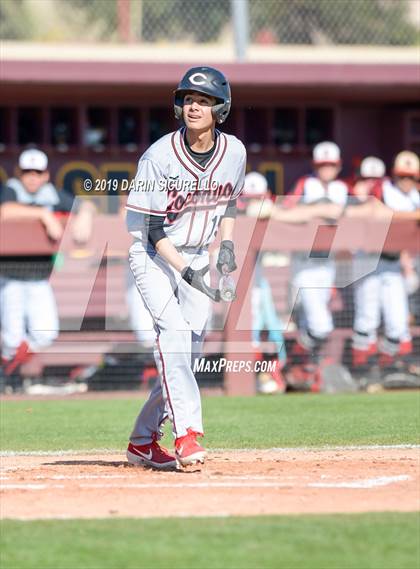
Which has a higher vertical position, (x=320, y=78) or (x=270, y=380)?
(x=320, y=78)

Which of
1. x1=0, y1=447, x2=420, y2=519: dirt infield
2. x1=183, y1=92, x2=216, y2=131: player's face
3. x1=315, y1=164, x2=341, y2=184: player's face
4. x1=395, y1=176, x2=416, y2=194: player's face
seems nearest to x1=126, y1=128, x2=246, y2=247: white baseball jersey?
x1=183, y1=92, x2=216, y2=131: player's face

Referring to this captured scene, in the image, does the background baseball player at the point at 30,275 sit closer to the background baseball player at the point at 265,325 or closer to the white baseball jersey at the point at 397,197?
the background baseball player at the point at 265,325

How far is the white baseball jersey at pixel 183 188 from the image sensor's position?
688 cm

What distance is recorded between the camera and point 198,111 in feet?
22.8

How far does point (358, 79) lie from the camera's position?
16.2 meters

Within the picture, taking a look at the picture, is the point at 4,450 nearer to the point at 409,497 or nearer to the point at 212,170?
the point at 212,170

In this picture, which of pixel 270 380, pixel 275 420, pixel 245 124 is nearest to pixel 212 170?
pixel 275 420

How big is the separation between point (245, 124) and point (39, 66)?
3255mm

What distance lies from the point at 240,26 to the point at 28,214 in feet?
12.9

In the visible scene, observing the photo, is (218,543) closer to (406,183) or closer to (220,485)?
(220,485)

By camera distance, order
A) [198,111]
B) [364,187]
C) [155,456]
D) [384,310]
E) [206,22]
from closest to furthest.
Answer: [198,111] → [155,456] → [384,310] → [364,187] → [206,22]

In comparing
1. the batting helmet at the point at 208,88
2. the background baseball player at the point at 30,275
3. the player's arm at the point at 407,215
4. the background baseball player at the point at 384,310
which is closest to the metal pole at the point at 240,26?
the background baseball player at the point at 384,310

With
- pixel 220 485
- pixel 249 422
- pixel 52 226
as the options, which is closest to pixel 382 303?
pixel 52 226

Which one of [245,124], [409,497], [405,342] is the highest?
[245,124]
